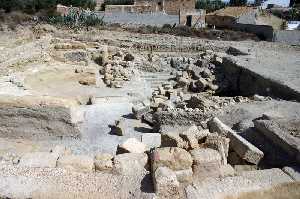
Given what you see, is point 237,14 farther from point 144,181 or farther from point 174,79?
point 144,181

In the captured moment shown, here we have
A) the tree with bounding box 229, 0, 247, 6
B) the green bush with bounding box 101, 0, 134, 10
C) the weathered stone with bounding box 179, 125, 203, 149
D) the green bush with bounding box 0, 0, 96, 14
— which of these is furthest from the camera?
the tree with bounding box 229, 0, 247, 6

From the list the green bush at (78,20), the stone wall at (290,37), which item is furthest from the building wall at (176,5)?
the stone wall at (290,37)

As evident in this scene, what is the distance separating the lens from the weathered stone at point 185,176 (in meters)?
4.81

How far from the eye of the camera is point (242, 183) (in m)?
4.82

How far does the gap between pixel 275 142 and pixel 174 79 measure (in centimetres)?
1054

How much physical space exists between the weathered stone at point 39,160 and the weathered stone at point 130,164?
2.91ft

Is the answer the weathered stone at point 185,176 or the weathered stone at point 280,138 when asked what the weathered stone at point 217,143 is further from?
the weathered stone at point 280,138

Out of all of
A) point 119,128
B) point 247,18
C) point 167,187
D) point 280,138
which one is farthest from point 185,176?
point 247,18

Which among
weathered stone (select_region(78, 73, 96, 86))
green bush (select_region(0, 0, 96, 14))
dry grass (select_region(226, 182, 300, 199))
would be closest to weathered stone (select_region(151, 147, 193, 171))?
dry grass (select_region(226, 182, 300, 199))

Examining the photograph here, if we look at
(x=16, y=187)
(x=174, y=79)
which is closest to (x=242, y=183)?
(x=16, y=187)

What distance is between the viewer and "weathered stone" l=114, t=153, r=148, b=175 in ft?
16.6

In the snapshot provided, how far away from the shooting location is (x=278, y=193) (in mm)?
4711

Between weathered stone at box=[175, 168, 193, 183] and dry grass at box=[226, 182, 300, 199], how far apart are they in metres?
0.59

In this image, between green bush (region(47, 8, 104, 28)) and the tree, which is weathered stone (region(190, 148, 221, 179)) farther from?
the tree
